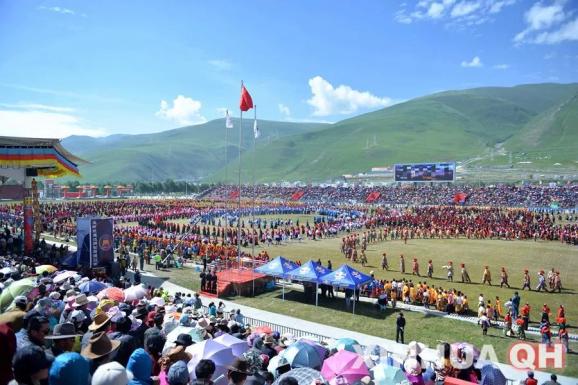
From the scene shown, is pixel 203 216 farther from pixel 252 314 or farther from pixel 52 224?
pixel 252 314

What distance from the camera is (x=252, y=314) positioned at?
1669 centimetres

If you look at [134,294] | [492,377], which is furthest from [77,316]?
[492,377]

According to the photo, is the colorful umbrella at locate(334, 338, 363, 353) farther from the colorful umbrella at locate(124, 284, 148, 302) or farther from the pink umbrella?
the colorful umbrella at locate(124, 284, 148, 302)

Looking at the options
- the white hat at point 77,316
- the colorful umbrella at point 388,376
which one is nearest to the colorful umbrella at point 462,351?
the colorful umbrella at point 388,376

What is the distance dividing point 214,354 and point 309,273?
11184mm

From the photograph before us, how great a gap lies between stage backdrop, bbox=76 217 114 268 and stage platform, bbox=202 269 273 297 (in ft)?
17.1

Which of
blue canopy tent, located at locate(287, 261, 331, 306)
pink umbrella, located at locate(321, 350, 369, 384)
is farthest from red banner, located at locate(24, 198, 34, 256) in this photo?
pink umbrella, located at locate(321, 350, 369, 384)

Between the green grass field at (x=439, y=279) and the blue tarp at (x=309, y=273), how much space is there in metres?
1.13

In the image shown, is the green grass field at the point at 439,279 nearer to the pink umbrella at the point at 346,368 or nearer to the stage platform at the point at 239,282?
the stage platform at the point at 239,282

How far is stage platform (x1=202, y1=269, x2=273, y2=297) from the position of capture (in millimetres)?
19609

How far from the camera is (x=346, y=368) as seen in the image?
7449mm

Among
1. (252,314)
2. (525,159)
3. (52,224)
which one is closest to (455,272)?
(252,314)

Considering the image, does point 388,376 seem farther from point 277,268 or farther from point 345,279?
→ point 277,268

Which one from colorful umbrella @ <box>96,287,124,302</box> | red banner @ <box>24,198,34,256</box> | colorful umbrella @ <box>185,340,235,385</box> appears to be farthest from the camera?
red banner @ <box>24,198,34,256</box>
